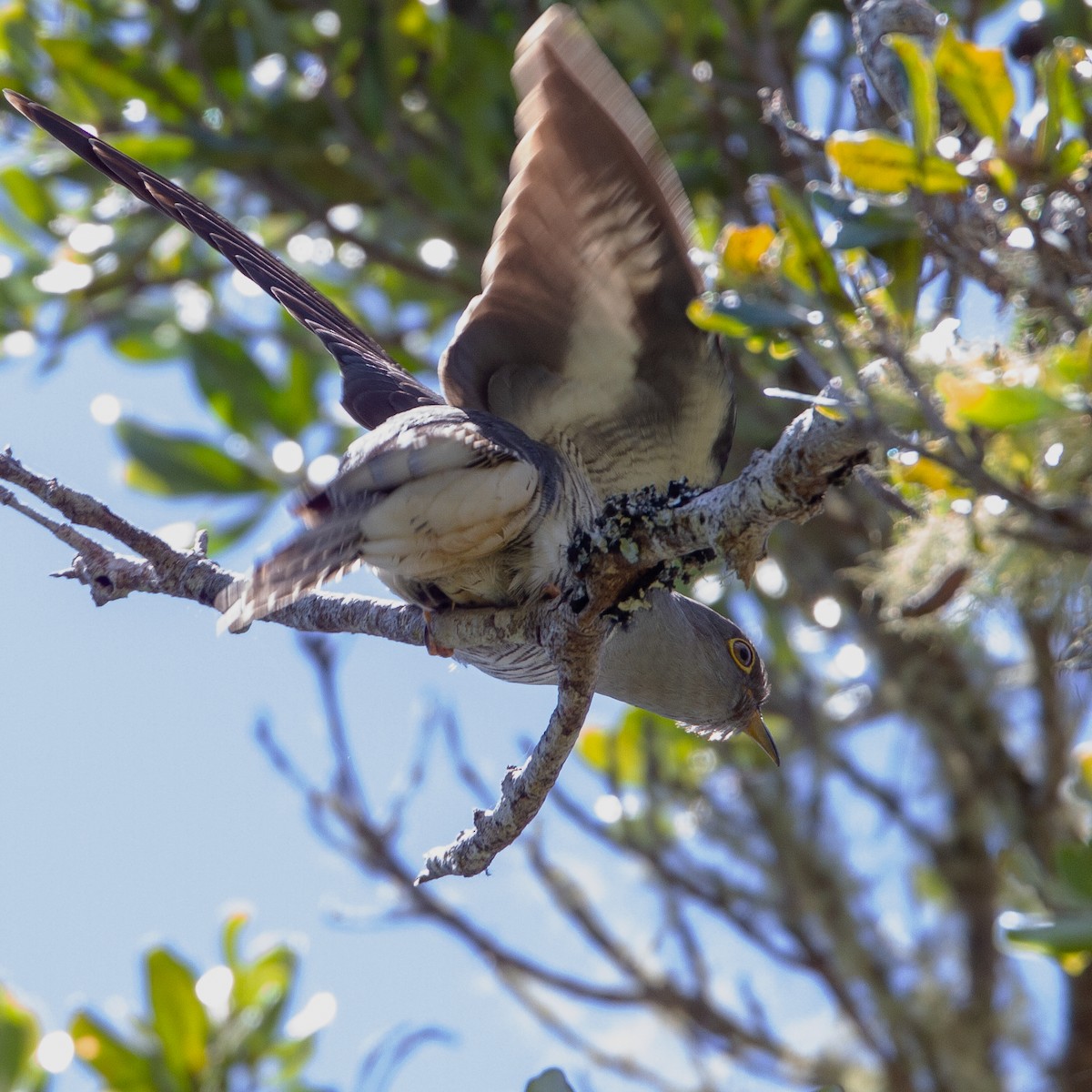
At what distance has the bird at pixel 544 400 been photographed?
73.2 inches

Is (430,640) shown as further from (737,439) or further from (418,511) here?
(737,439)

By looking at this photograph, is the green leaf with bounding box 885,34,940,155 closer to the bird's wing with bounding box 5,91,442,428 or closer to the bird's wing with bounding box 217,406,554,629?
the bird's wing with bounding box 217,406,554,629

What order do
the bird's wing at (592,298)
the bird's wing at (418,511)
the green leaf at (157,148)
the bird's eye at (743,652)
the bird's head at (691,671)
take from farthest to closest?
the green leaf at (157,148), the bird's eye at (743,652), the bird's head at (691,671), the bird's wing at (418,511), the bird's wing at (592,298)

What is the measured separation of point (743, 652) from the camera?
2.87m

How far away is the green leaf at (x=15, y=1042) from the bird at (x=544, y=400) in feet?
5.69

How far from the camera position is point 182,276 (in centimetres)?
450

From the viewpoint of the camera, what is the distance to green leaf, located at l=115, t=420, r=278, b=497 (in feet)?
14.3

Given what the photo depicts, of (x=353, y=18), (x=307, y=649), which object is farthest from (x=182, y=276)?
(x=307, y=649)

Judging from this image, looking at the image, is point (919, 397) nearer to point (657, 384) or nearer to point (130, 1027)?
point (657, 384)

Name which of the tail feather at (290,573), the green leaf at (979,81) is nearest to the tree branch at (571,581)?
the tail feather at (290,573)

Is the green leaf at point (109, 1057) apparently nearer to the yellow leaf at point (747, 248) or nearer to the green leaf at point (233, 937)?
the green leaf at point (233, 937)

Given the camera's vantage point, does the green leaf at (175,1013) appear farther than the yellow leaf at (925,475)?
Yes

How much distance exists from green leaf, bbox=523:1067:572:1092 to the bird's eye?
117 cm

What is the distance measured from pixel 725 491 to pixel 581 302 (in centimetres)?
63
